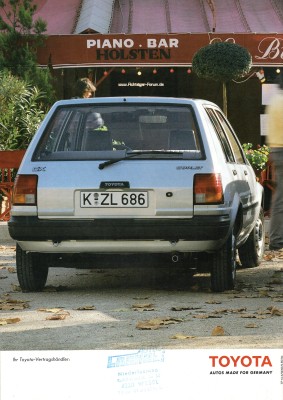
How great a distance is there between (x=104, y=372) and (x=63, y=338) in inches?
108

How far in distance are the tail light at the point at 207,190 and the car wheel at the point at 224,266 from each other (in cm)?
38

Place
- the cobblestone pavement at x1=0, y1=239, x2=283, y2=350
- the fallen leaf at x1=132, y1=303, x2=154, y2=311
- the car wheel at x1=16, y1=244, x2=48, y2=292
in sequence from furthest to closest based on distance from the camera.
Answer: the car wheel at x1=16, y1=244, x2=48, y2=292, the fallen leaf at x1=132, y1=303, x2=154, y2=311, the cobblestone pavement at x1=0, y1=239, x2=283, y2=350

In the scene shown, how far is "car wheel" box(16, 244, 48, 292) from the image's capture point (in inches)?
328

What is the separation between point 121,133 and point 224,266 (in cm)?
124

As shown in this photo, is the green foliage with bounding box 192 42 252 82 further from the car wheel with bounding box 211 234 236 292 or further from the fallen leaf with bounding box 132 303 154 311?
the fallen leaf with bounding box 132 303 154 311

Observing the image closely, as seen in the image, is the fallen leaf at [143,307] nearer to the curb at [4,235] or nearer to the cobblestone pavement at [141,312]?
the cobblestone pavement at [141,312]

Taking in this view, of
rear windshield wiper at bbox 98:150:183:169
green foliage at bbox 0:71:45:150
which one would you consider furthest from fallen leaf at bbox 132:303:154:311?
green foliage at bbox 0:71:45:150

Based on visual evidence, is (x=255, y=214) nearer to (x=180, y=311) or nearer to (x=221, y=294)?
(x=221, y=294)

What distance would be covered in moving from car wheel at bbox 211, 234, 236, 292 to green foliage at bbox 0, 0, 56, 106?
40.3 ft

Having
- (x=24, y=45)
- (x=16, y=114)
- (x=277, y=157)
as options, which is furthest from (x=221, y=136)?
(x=24, y=45)

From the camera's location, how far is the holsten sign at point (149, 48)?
67.8 ft

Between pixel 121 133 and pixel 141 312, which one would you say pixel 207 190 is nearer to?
pixel 121 133

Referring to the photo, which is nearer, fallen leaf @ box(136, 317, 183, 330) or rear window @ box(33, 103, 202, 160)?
fallen leaf @ box(136, 317, 183, 330)

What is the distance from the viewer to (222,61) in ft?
62.4
